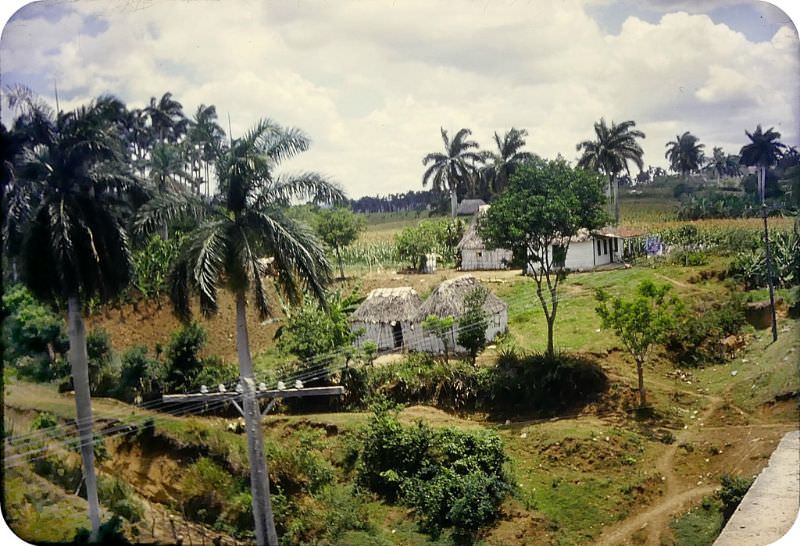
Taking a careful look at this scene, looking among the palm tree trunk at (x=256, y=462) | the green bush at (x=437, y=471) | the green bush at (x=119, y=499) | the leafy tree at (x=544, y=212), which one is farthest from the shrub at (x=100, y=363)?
the leafy tree at (x=544, y=212)

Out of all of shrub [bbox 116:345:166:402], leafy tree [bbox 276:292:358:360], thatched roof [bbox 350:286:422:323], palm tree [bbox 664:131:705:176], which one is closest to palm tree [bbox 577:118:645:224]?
palm tree [bbox 664:131:705:176]

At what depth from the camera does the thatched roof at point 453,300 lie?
1120 centimetres

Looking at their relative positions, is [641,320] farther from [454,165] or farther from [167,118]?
[167,118]

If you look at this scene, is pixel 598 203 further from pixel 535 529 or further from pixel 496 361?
pixel 535 529

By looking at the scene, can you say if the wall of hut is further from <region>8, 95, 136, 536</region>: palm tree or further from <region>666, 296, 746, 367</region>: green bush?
<region>8, 95, 136, 536</region>: palm tree

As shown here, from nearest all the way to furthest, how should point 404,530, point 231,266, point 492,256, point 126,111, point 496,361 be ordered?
point 231,266, point 126,111, point 404,530, point 496,361, point 492,256

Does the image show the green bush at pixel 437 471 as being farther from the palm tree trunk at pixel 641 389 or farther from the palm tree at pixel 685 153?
the palm tree at pixel 685 153

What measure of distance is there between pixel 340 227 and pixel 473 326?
3056 mm

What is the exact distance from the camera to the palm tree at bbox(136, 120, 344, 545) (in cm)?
689

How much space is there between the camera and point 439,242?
13.5 metres

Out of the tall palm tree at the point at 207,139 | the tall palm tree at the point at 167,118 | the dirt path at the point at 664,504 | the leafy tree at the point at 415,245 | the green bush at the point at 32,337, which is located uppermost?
the tall palm tree at the point at 167,118

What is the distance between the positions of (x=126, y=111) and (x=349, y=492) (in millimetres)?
5342

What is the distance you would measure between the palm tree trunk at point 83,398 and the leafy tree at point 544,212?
626 centimetres

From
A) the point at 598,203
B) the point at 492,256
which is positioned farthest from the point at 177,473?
the point at 598,203
